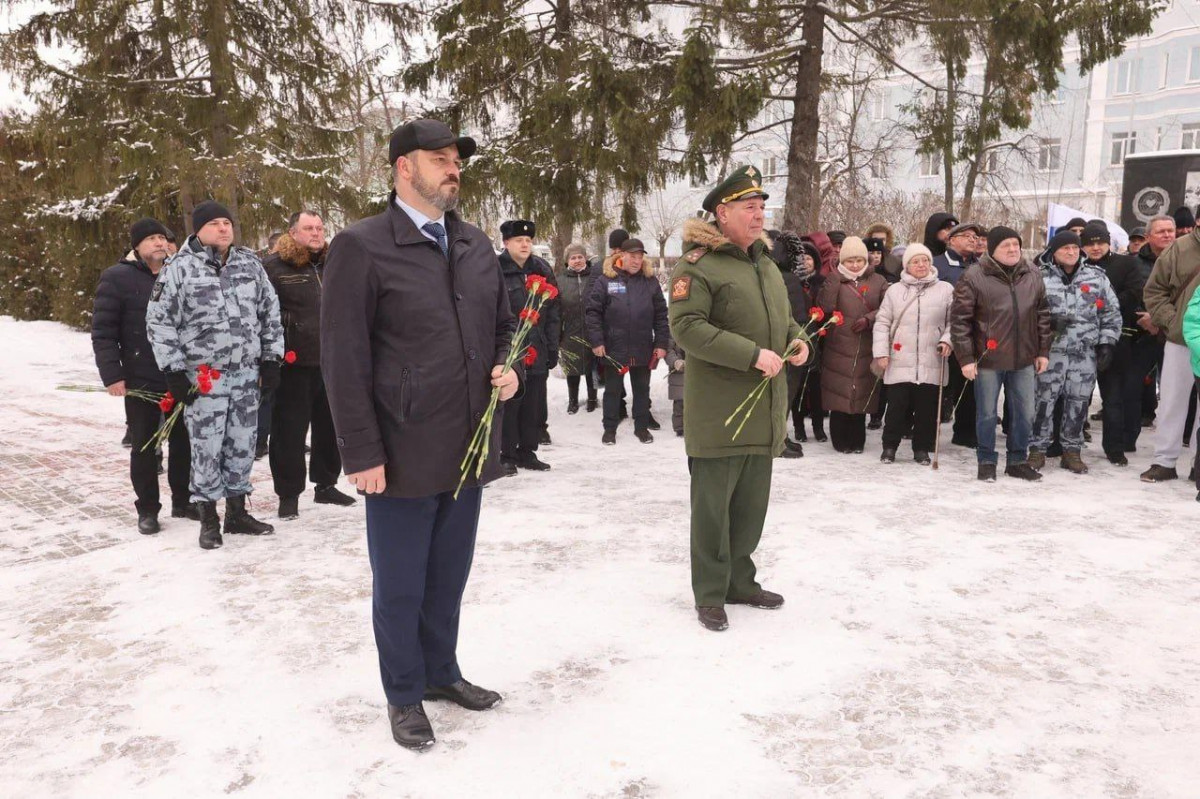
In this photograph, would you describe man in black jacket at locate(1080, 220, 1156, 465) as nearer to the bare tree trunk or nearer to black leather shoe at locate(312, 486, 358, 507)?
the bare tree trunk

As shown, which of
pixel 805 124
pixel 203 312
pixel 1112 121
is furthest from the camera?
pixel 1112 121

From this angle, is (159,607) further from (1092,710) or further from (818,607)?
(1092,710)

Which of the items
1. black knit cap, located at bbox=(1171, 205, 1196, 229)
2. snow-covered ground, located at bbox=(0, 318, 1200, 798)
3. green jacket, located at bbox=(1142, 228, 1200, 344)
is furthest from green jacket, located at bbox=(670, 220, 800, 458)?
black knit cap, located at bbox=(1171, 205, 1196, 229)

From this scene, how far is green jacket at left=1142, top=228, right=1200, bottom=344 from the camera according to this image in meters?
6.79

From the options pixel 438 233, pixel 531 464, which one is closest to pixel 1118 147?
pixel 531 464

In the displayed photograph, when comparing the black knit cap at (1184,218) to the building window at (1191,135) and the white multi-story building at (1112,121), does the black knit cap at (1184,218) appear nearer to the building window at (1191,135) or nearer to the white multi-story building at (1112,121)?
the white multi-story building at (1112,121)

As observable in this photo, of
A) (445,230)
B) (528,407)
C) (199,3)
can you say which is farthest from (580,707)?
(199,3)

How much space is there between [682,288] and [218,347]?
9.92ft

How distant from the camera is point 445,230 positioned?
3094 millimetres

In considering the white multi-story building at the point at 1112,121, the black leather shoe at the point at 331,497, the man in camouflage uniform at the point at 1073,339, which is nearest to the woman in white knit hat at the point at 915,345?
the man in camouflage uniform at the point at 1073,339

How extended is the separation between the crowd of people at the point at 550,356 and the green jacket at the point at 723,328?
0.4 inches

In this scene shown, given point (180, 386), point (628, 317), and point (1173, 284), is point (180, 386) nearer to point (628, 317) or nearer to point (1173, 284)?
point (628, 317)

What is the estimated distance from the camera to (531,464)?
301 inches

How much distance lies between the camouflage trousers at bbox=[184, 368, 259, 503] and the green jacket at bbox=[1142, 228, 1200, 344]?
6830 millimetres
